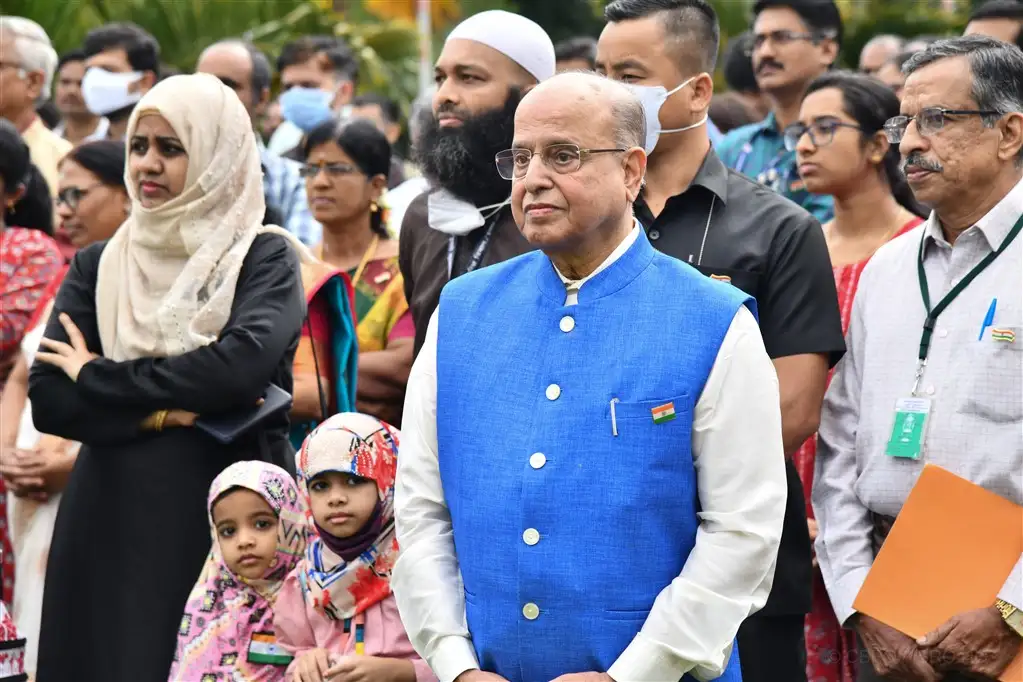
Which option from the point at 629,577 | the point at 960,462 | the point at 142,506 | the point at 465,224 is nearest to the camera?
the point at 629,577

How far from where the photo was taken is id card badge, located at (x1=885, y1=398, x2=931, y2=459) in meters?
4.32

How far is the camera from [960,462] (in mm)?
4266

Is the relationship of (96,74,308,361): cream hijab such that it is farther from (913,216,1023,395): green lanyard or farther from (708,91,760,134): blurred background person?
(708,91,760,134): blurred background person

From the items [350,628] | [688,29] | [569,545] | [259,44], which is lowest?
[350,628]

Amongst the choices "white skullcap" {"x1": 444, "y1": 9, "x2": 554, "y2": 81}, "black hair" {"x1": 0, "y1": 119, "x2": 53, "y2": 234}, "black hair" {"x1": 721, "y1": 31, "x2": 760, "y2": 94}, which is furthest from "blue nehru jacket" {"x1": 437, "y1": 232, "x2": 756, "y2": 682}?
"black hair" {"x1": 721, "y1": 31, "x2": 760, "y2": 94}

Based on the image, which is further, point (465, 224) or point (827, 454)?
point (465, 224)

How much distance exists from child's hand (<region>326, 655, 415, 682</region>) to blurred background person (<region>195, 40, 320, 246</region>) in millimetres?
3852

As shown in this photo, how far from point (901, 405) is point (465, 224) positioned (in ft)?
5.63

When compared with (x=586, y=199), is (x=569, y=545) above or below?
below

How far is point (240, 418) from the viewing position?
509 cm

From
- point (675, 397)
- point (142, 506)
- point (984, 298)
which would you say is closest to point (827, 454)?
point (984, 298)

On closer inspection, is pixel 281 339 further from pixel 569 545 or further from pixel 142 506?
pixel 569 545

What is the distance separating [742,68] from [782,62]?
2151 mm

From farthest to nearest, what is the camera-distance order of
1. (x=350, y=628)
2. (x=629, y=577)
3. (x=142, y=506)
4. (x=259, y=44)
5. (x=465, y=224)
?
(x=259, y=44) → (x=465, y=224) → (x=142, y=506) → (x=350, y=628) → (x=629, y=577)
